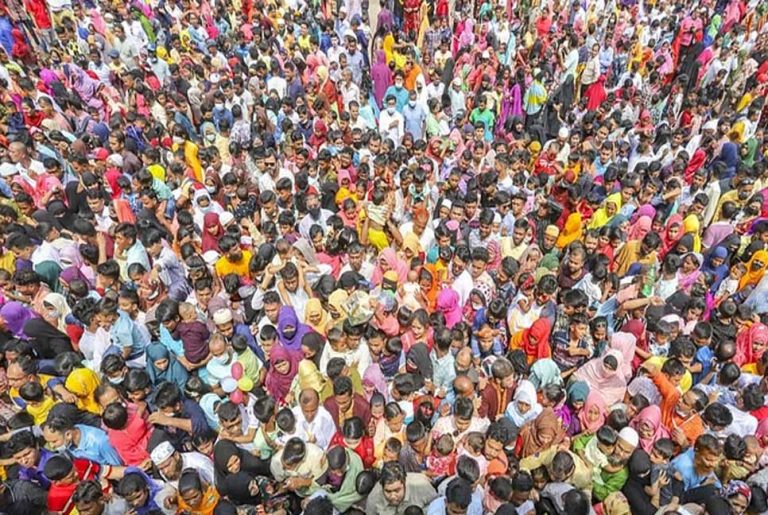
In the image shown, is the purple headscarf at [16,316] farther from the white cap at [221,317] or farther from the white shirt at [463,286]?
the white shirt at [463,286]

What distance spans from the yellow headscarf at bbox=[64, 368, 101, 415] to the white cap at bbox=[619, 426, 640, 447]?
391 centimetres

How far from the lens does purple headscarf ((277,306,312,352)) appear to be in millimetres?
4277

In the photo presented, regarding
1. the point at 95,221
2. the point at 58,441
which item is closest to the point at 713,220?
the point at 58,441

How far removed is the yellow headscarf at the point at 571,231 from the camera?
5699 mm

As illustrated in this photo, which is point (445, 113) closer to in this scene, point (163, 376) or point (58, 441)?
point (163, 376)

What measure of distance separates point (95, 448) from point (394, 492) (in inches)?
84.6

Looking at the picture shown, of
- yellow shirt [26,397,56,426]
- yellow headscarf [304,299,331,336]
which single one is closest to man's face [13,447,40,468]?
yellow shirt [26,397,56,426]

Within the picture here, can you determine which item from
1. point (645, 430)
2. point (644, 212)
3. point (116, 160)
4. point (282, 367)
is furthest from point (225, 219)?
point (644, 212)

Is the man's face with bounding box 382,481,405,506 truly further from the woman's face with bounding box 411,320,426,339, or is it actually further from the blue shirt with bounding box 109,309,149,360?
the blue shirt with bounding box 109,309,149,360

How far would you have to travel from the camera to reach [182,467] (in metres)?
3.34

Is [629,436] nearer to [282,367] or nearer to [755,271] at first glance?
[282,367]

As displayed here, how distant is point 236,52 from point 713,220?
27.1 feet

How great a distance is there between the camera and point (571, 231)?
5730 mm

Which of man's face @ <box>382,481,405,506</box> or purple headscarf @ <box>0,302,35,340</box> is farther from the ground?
purple headscarf @ <box>0,302,35,340</box>
